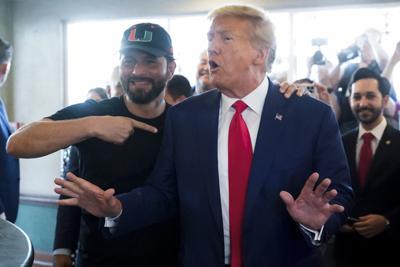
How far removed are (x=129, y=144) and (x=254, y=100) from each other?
49 centimetres

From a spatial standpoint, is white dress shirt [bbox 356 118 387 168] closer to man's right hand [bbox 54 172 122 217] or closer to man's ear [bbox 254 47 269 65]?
man's ear [bbox 254 47 269 65]

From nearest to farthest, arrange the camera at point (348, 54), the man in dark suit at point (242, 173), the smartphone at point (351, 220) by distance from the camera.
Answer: the man in dark suit at point (242, 173) < the smartphone at point (351, 220) < the camera at point (348, 54)

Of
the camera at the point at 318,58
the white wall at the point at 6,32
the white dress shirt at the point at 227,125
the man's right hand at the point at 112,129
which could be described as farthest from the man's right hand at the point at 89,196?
the white wall at the point at 6,32

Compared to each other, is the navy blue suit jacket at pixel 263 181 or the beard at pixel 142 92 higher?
the beard at pixel 142 92

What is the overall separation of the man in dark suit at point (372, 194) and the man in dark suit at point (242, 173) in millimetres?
1114

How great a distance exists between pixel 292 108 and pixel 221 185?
328 mm

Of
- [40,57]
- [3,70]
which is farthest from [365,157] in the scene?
[40,57]

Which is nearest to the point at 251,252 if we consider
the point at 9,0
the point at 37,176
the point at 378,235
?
the point at 378,235

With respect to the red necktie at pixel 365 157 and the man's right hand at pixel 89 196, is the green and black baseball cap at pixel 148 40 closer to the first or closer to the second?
the man's right hand at pixel 89 196

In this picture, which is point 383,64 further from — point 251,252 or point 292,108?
point 251,252

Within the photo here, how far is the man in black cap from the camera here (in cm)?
158

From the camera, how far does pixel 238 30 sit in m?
1.47

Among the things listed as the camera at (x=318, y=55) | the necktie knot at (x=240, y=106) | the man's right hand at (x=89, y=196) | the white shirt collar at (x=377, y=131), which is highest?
the camera at (x=318, y=55)

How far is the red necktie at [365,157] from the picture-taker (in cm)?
248
